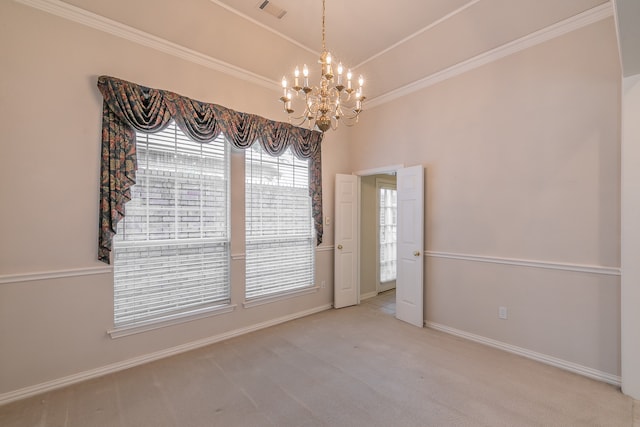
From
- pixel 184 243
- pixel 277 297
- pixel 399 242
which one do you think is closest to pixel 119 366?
pixel 184 243

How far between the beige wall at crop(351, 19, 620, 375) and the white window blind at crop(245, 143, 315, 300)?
5.65 ft

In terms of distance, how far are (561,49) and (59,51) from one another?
183 inches

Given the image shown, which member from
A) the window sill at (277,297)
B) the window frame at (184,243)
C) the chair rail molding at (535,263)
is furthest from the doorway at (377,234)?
the window frame at (184,243)

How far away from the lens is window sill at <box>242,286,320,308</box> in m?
3.67

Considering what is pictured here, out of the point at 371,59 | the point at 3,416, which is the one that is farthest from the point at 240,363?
the point at 371,59

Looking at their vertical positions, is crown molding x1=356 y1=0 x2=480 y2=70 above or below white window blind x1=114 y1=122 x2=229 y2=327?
above

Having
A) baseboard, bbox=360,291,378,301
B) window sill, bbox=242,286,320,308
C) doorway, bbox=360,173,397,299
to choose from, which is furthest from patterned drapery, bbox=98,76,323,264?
baseboard, bbox=360,291,378,301

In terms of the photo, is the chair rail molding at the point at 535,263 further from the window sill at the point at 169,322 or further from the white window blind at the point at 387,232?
the window sill at the point at 169,322

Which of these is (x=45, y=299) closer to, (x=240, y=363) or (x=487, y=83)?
(x=240, y=363)

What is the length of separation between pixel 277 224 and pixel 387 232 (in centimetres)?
259

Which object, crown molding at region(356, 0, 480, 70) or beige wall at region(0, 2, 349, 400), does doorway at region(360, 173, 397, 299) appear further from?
beige wall at region(0, 2, 349, 400)

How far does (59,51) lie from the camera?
2.49 metres

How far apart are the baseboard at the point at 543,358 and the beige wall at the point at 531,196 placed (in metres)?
0.04

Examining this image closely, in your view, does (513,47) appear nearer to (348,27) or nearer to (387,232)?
(348,27)
